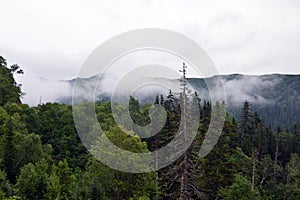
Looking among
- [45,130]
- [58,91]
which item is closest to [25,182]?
[45,130]

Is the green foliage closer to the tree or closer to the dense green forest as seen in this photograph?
the dense green forest

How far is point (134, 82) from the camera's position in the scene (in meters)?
28.8

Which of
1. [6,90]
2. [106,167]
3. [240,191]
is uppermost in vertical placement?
[6,90]

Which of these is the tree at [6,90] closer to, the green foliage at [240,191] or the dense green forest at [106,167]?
the dense green forest at [106,167]

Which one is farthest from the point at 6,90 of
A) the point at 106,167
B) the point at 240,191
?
the point at 240,191

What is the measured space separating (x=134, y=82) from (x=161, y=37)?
291 inches

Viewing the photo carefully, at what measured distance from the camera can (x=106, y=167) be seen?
37375mm

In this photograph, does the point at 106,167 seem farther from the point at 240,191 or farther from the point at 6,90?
the point at 6,90

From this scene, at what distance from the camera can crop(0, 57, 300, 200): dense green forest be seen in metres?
27.7

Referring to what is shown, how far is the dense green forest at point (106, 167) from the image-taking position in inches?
1091

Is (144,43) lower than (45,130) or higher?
higher

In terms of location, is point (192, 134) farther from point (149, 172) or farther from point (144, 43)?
point (149, 172)

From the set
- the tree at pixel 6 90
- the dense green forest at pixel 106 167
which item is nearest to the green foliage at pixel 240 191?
the dense green forest at pixel 106 167

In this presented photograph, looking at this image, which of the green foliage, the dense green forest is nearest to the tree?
the dense green forest
